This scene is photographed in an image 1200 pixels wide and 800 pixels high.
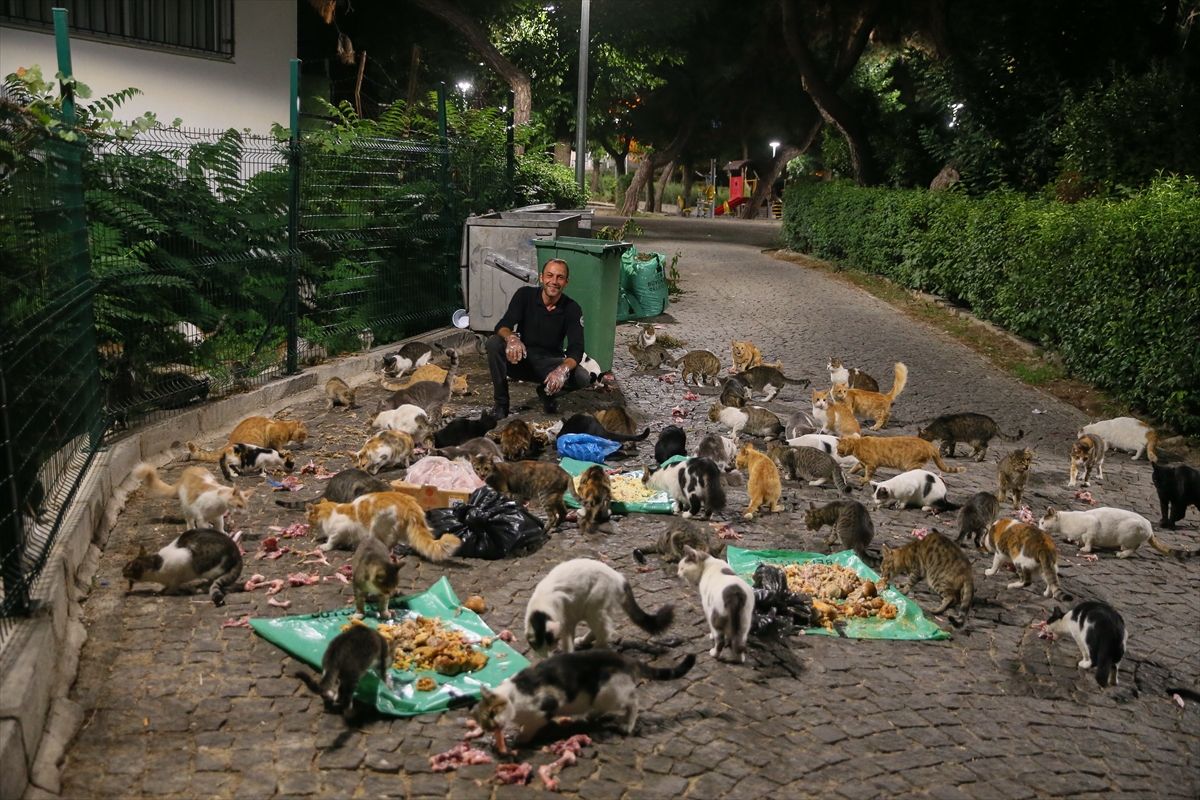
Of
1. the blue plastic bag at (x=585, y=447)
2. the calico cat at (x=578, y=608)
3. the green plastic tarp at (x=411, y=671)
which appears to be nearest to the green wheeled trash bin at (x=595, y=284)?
the blue plastic bag at (x=585, y=447)

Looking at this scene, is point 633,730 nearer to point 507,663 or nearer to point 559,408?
point 507,663

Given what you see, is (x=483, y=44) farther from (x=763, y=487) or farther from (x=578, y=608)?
(x=578, y=608)

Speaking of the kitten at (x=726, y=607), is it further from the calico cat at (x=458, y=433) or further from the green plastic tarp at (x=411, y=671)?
the calico cat at (x=458, y=433)

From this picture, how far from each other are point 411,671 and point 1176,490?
5.98 meters

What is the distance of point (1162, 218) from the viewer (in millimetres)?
10961

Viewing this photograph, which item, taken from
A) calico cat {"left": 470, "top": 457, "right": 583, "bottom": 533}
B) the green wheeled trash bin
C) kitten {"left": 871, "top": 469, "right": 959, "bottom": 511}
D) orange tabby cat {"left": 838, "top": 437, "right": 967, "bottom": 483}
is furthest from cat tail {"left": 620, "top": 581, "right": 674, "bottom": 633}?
the green wheeled trash bin

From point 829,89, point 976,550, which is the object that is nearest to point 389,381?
point 976,550

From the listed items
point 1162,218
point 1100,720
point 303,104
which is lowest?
point 1100,720

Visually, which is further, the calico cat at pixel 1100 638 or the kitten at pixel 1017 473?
the kitten at pixel 1017 473

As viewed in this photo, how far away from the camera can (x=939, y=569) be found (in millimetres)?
6141

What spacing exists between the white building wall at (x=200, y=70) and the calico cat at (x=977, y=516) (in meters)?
11.5

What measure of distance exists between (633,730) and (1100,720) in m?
2.29

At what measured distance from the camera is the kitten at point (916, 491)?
7887mm

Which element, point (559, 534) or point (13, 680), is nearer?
point (13, 680)
